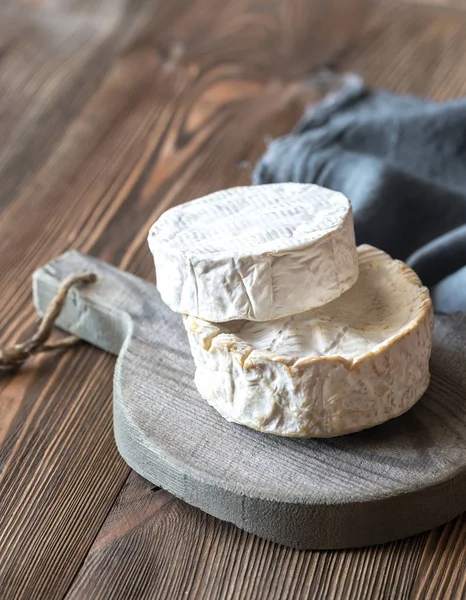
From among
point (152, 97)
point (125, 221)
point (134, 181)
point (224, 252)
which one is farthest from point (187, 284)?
point (152, 97)

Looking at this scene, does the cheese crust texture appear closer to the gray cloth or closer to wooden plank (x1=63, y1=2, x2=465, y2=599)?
wooden plank (x1=63, y1=2, x2=465, y2=599)

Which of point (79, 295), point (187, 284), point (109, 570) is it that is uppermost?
point (187, 284)

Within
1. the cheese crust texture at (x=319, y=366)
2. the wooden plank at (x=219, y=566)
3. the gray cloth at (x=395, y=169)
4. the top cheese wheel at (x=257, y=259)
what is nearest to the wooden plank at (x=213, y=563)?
the wooden plank at (x=219, y=566)

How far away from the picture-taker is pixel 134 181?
63.6 inches

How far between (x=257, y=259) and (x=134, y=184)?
719 millimetres

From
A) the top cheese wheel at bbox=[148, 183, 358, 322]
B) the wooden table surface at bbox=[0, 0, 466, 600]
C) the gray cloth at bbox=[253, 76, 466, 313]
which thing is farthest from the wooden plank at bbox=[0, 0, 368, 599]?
the top cheese wheel at bbox=[148, 183, 358, 322]

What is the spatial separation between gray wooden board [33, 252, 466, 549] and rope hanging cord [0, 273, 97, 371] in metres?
0.16

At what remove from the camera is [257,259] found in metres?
0.94

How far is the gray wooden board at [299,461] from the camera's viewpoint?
3.02 feet

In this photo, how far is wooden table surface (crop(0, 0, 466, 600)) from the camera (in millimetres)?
934

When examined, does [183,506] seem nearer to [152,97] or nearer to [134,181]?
[134,181]

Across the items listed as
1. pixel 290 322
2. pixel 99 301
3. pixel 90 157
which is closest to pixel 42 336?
pixel 99 301

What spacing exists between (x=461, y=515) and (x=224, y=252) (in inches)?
15.4

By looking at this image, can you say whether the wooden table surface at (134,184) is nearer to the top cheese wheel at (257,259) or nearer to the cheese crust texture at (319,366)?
the cheese crust texture at (319,366)
